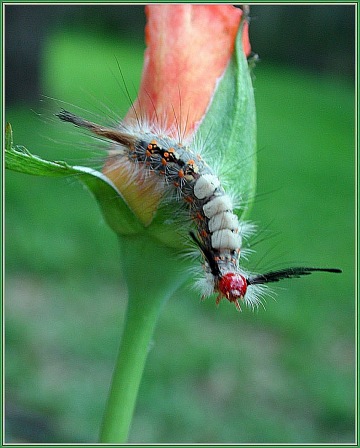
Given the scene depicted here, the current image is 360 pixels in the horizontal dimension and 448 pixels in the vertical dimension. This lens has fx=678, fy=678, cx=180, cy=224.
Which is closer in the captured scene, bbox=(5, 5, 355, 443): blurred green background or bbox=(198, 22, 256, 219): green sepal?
bbox=(198, 22, 256, 219): green sepal

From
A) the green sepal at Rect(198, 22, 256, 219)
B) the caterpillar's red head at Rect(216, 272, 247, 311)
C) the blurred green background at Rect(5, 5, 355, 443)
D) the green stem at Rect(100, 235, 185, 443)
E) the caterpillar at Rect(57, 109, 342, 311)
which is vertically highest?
the green sepal at Rect(198, 22, 256, 219)

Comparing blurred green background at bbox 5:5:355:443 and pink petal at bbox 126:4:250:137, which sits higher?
pink petal at bbox 126:4:250:137

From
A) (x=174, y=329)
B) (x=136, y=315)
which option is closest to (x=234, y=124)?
(x=136, y=315)

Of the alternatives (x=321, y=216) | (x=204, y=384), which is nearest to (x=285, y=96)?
(x=321, y=216)

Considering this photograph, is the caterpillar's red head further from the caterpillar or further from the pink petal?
the pink petal

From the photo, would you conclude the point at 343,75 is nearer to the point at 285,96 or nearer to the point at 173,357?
the point at 285,96

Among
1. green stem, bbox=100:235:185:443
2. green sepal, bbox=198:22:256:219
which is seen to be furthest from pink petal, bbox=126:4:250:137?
green stem, bbox=100:235:185:443

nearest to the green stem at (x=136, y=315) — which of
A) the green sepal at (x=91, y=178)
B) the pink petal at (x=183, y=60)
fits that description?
the green sepal at (x=91, y=178)
